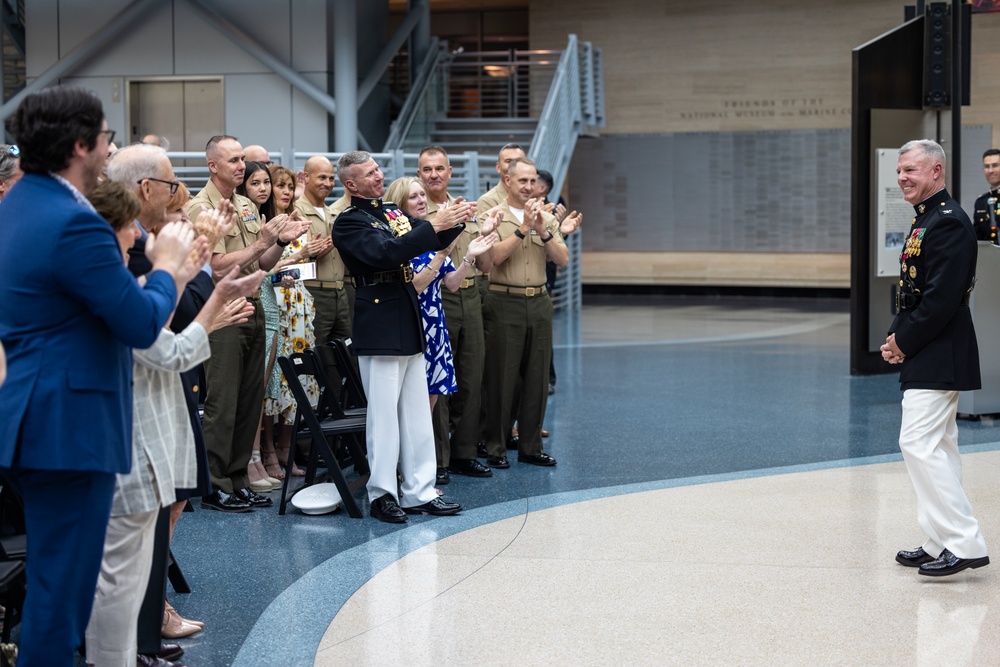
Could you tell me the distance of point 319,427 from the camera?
19.0ft

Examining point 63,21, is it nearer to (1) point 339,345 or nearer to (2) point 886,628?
(1) point 339,345

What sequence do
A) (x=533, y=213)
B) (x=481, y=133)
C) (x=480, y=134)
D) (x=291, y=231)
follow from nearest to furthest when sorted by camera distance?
1. (x=291, y=231)
2. (x=533, y=213)
3. (x=481, y=133)
4. (x=480, y=134)

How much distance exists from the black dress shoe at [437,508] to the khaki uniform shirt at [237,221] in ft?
4.65

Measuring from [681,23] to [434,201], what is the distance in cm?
1511

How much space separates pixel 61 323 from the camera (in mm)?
2875

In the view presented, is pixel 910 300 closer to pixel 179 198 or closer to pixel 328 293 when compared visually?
pixel 179 198

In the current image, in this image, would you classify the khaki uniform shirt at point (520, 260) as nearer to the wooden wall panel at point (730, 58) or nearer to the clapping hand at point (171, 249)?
the clapping hand at point (171, 249)

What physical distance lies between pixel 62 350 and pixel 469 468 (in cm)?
414

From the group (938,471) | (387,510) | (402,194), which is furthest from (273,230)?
(938,471)

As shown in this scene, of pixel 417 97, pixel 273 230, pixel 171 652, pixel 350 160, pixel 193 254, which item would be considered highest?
pixel 417 97

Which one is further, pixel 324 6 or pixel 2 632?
pixel 324 6

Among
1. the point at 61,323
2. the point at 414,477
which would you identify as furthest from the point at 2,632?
the point at 414,477

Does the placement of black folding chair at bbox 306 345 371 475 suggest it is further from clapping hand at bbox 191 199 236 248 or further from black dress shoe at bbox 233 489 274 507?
clapping hand at bbox 191 199 236 248

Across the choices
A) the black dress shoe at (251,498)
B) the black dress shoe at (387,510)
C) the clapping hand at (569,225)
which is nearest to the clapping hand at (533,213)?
the clapping hand at (569,225)
